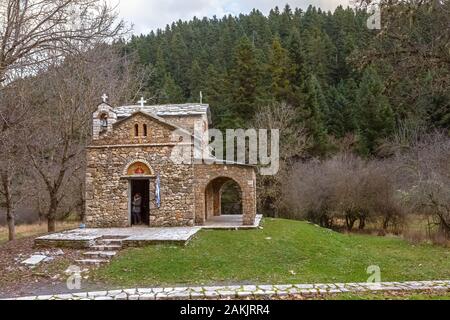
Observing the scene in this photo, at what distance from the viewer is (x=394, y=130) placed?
120 ft

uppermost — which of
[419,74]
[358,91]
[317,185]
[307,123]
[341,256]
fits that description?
[358,91]

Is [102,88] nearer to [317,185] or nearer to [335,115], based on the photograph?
[317,185]

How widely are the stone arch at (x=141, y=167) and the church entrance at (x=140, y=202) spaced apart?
1.06 metres

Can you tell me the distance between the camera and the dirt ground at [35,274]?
10.0 meters

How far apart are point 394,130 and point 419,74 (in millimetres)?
29179

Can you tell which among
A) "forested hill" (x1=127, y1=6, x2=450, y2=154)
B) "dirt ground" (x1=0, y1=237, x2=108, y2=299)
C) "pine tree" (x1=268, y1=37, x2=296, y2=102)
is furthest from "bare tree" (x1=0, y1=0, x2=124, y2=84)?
"pine tree" (x1=268, y1=37, x2=296, y2=102)

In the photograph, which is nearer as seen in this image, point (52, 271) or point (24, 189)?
point (52, 271)

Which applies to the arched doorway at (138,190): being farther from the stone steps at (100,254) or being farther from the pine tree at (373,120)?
the pine tree at (373,120)

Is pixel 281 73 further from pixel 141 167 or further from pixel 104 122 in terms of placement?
pixel 141 167

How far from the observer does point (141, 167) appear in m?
18.1

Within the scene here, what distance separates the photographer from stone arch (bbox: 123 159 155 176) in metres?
18.0

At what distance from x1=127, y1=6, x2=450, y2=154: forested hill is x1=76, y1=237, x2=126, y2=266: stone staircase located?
1714 cm

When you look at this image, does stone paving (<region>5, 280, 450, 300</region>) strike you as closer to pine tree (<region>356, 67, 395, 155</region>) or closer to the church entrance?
the church entrance

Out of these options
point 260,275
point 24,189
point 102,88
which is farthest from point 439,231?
point 24,189
